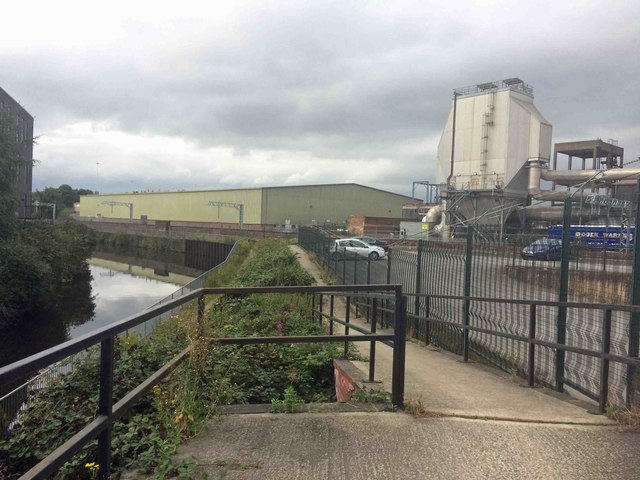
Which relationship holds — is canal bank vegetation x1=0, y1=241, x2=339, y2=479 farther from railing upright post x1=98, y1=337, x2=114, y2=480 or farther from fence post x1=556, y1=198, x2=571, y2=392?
fence post x1=556, y1=198, x2=571, y2=392

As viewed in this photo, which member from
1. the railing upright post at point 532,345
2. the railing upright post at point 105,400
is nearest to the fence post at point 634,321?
the railing upright post at point 532,345

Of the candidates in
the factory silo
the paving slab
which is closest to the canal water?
the paving slab

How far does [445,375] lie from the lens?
668 cm

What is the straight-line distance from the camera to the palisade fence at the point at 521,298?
5480mm

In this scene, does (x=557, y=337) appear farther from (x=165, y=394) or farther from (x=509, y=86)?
(x=509, y=86)

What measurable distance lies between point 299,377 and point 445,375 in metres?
1.79

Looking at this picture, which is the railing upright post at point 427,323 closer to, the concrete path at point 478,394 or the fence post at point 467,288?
the fence post at point 467,288

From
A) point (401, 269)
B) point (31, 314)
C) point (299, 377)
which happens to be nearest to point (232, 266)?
point (31, 314)

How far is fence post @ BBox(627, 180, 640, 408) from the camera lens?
4.85m

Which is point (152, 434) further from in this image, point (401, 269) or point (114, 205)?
point (114, 205)

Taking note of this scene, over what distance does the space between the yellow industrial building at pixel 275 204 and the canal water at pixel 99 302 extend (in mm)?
19666

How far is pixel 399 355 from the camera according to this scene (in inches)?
184

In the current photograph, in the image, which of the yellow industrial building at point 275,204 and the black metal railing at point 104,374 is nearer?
the black metal railing at point 104,374

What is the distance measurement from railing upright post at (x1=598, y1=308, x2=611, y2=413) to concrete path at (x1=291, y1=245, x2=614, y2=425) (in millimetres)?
164
